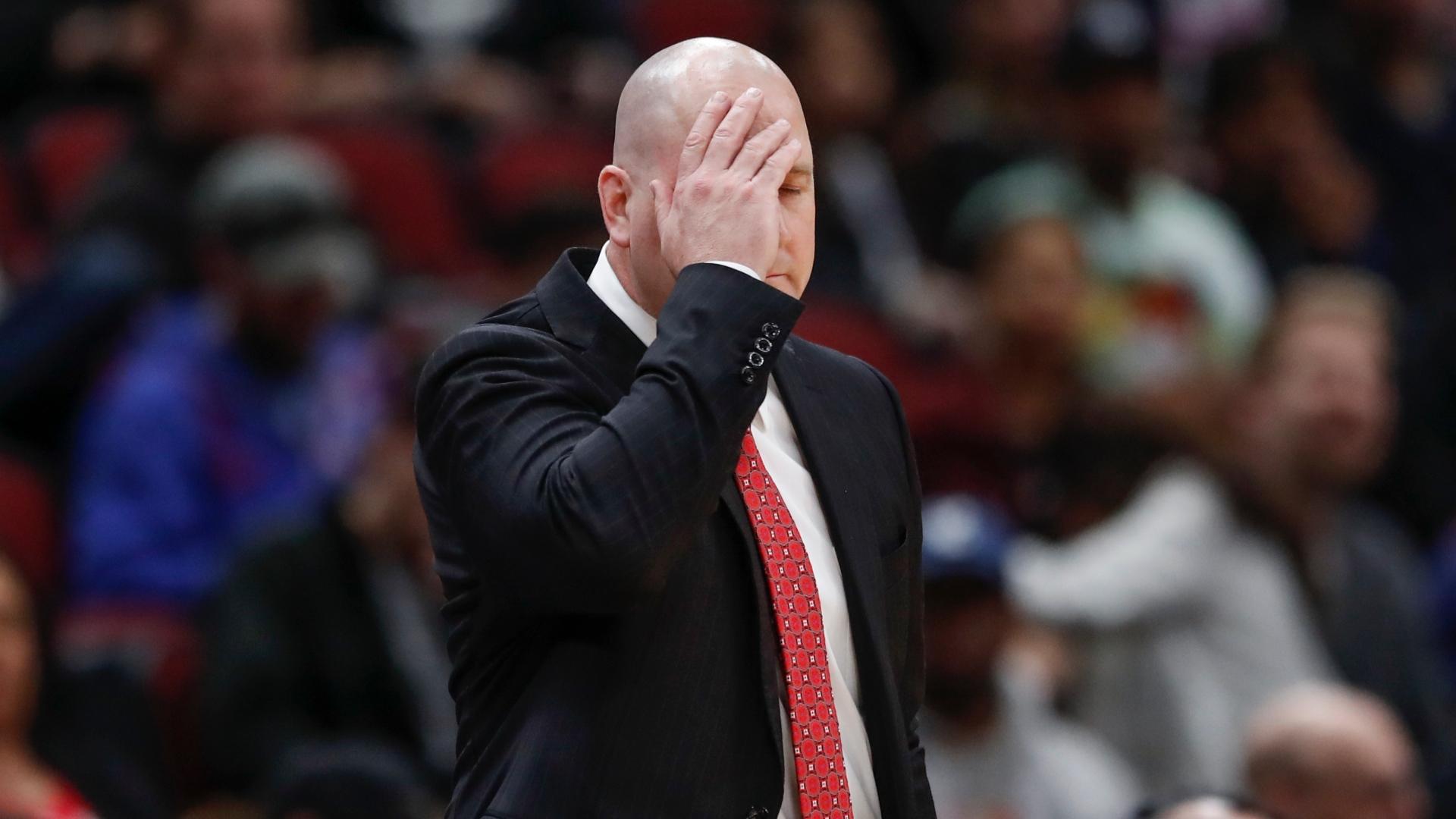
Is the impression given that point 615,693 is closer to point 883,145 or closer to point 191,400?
point 191,400

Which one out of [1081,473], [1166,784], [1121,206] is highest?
[1121,206]

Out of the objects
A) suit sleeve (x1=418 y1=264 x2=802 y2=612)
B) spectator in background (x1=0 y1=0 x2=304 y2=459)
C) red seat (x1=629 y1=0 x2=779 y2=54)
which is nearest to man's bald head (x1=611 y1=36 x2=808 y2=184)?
suit sleeve (x1=418 y1=264 x2=802 y2=612)

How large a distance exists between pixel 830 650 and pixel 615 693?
234mm

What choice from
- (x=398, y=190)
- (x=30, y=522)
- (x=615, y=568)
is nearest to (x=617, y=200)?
(x=615, y=568)

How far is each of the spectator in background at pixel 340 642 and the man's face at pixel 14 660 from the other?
19.8 inches

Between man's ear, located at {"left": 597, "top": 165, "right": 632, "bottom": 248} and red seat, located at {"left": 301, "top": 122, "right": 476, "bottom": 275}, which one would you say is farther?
red seat, located at {"left": 301, "top": 122, "right": 476, "bottom": 275}

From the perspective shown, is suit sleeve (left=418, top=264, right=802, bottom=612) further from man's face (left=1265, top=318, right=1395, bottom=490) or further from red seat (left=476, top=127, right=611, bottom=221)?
red seat (left=476, top=127, right=611, bottom=221)

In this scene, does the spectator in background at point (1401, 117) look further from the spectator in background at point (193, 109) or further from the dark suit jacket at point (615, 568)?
the dark suit jacket at point (615, 568)

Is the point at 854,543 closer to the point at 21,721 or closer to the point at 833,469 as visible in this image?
the point at 833,469

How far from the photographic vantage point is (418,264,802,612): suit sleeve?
5.93ft

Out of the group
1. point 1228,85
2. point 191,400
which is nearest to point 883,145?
point 1228,85

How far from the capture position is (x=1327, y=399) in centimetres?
512

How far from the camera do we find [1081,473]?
528 cm

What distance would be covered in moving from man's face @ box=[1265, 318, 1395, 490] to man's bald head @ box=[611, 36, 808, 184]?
333 cm
